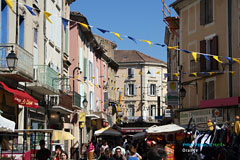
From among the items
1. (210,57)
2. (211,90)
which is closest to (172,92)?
(211,90)

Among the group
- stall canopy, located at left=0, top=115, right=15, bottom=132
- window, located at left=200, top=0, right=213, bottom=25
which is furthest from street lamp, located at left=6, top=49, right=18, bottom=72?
window, located at left=200, top=0, right=213, bottom=25

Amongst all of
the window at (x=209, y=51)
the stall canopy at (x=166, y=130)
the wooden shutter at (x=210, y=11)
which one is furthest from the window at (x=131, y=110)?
the stall canopy at (x=166, y=130)

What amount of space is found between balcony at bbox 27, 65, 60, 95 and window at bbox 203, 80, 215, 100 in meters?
10.5

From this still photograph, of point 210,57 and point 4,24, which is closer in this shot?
point 4,24

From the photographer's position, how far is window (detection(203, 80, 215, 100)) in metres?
31.1

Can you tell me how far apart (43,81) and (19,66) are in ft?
17.0

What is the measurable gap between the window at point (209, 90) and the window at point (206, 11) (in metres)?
3.86

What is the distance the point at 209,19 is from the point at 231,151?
21498mm

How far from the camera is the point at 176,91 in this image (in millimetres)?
34219

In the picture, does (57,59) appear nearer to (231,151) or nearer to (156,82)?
(231,151)

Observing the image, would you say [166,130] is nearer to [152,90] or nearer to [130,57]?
[152,90]

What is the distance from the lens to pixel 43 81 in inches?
947

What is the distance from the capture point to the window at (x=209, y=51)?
3024 cm

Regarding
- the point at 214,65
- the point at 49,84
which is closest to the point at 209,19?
the point at 214,65
